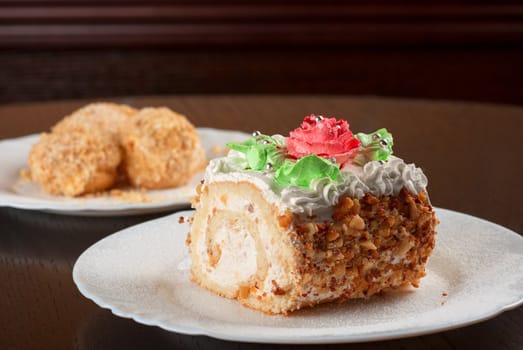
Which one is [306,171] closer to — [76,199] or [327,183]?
[327,183]

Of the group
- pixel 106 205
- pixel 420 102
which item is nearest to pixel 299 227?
pixel 106 205

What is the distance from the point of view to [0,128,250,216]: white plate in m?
1.60

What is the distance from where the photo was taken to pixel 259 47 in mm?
3959

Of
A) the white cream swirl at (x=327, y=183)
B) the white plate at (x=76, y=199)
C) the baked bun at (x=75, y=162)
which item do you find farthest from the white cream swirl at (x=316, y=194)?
the baked bun at (x=75, y=162)

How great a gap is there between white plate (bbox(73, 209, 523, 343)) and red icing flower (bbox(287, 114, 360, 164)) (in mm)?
203

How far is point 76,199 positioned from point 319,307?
0.74 meters

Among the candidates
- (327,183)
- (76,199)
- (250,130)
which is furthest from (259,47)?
(327,183)

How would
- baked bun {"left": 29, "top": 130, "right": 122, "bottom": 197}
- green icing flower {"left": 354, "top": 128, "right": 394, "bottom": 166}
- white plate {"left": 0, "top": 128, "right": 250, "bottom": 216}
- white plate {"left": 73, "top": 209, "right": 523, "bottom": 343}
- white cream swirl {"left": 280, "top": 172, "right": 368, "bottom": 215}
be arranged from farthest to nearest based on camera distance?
1. baked bun {"left": 29, "top": 130, "right": 122, "bottom": 197}
2. white plate {"left": 0, "top": 128, "right": 250, "bottom": 216}
3. green icing flower {"left": 354, "top": 128, "right": 394, "bottom": 166}
4. white cream swirl {"left": 280, "top": 172, "right": 368, "bottom": 215}
5. white plate {"left": 73, "top": 209, "right": 523, "bottom": 343}

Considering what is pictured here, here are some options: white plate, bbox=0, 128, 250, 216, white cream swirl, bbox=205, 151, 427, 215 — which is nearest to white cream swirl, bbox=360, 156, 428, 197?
white cream swirl, bbox=205, 151, 427, 215

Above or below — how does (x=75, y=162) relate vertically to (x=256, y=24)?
above

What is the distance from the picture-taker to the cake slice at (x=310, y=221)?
1.17 metres

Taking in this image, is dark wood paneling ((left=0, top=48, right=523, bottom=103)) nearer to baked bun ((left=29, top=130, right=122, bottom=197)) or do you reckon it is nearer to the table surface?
the table surface

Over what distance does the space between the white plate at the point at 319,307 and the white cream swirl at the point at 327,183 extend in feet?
0.44

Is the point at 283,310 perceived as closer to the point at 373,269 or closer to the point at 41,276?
the point at 373,269
